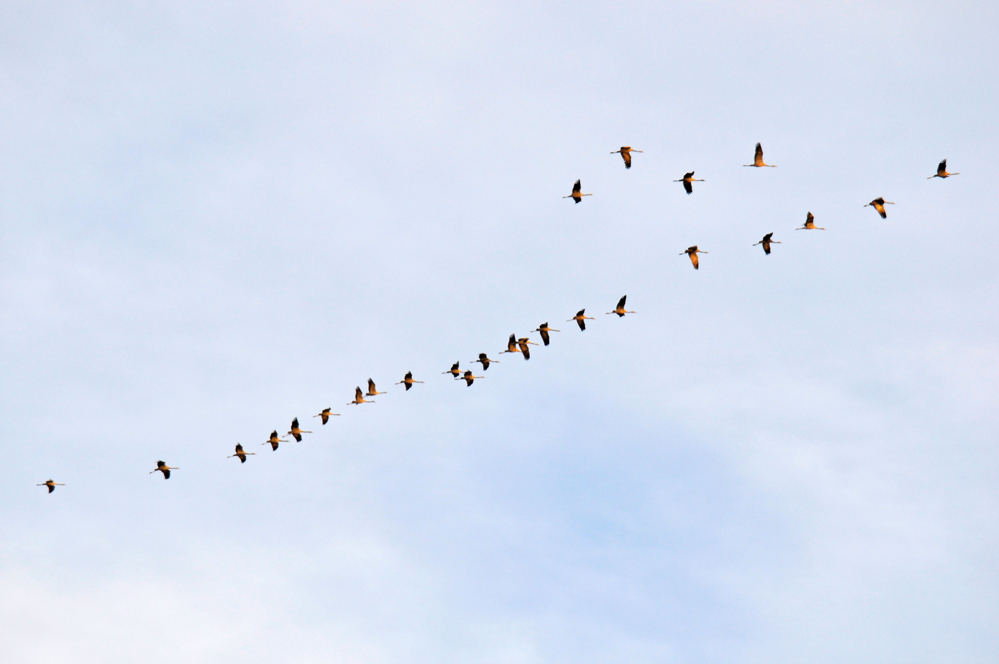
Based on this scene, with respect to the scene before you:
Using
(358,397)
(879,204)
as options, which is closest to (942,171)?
(879,204)

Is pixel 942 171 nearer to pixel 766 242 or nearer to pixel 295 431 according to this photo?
pixel 766 242

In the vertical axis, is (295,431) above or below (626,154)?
below

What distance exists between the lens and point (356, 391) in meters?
125

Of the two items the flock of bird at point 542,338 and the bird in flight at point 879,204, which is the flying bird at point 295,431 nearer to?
the flock of bird at point 542,338

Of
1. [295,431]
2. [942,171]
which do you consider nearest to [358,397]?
[295,431]

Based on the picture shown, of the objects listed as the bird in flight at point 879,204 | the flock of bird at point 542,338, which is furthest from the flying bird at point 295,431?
A: the bird in flight at point 879,204

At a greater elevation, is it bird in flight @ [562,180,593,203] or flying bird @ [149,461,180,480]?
bird in flight @ [562,180,593,203]

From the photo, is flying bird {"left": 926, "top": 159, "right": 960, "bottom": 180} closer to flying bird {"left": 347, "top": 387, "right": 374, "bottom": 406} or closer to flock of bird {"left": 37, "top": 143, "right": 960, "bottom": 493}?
flock of bird {"left": 37, "top": 143, "right": 960, "bottom": 493}

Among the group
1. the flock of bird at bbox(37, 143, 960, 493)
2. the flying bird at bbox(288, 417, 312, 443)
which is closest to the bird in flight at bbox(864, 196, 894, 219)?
the flock of bird at bbox(37, 143, 960, 493)

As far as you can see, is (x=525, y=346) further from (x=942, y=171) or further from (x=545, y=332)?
(x=942, y=171)

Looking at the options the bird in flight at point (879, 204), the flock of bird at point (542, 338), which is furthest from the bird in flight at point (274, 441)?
the bird in flight at point (879, 204)

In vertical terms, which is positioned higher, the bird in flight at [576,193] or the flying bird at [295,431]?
the bird in flight at [576,193]

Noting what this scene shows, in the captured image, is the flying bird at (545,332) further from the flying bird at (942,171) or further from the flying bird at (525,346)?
the flying bird at (942,171)

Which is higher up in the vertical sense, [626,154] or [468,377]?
[626,154]
